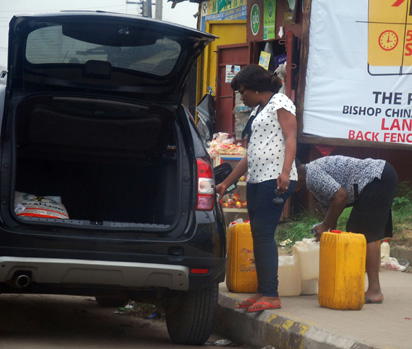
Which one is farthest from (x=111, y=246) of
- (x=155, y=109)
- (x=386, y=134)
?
(x=386, y=134)

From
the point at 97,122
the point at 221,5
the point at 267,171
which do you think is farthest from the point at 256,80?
the point at 221,5

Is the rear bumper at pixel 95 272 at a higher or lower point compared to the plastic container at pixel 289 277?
higher

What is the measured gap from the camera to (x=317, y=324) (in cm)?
611

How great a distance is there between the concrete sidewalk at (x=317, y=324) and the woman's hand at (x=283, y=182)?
826 mm

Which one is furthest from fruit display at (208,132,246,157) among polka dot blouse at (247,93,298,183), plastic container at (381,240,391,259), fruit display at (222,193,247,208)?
polka dot blouse at (247,93,298,183)

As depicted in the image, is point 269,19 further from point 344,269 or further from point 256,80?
point 344,269

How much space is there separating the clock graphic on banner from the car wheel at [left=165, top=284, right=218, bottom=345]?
581cm

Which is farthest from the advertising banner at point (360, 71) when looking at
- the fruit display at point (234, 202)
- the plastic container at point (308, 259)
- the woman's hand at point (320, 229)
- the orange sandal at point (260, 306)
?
the orange sandal at point (260, 306)

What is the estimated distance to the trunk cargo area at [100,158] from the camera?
668 cm

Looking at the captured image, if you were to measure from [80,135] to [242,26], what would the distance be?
32.0 ft

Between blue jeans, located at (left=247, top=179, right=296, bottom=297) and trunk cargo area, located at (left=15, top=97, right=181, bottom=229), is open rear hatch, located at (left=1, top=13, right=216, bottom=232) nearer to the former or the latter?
trunk cargo area, located at (left=15, top=97, right=181, bottom=229)

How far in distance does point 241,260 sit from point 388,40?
4709 mm

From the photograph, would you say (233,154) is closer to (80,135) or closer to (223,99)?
(223,99)

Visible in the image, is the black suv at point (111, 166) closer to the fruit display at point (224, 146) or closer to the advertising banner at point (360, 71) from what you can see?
the advertising banner at point (360, 71)
